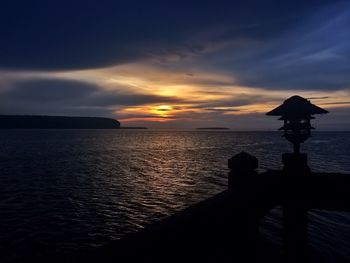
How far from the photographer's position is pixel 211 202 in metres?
2.70

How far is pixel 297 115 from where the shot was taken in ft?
24.6

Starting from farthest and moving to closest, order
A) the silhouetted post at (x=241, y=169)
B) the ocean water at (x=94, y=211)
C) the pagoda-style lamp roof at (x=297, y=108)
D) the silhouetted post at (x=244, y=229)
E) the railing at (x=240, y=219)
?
the ocean water at (x=94, y=211) → the pagoda-style lamp roof at (x=297, y=108) → the silhouetted post at (x=241, y=169) → the silhouetted post at (x=244, y=229) → the railing at (x=240, y=219)

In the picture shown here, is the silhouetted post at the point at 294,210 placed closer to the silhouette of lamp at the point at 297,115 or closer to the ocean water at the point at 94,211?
the silhouette of lamp at the point at 297,115

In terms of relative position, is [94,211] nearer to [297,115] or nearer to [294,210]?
[297,115]

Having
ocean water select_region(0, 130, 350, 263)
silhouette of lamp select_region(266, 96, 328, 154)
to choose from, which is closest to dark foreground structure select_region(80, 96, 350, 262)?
silhouette of lamp select_region(266, 96, 328, 154)

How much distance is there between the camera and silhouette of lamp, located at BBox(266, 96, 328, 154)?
739cm

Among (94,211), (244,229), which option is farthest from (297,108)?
(94,211)

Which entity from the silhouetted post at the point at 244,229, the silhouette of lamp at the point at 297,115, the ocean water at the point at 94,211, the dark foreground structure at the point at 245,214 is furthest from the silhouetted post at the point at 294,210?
the ocean water at the point at 94,211

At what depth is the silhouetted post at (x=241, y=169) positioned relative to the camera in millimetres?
4531

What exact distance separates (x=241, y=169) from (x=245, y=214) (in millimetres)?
1506

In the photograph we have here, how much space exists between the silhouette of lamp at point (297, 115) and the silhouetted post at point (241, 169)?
10.4 feet

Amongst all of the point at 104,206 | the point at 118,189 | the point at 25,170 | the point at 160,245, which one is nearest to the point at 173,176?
A: the point at 118,189

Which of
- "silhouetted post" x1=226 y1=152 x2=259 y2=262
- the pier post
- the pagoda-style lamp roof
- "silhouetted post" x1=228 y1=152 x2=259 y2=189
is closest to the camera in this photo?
"silhouetted post" x1=226 y1=152 x2=259 y2=262

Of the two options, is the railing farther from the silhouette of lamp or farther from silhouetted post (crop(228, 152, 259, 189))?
the silhouette of lamp
